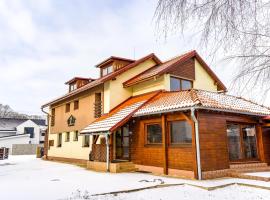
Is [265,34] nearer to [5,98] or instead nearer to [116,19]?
[116,19]

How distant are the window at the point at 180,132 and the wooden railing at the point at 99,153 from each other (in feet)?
14.8

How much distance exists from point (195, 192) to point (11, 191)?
6.20m

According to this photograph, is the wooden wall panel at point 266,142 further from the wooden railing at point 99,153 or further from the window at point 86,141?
the window at point 86,141

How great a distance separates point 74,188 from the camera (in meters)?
8.38

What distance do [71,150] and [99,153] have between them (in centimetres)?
625

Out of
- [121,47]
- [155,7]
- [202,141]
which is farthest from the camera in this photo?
[202,141]

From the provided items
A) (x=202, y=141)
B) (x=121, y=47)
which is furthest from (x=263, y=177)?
(x=121, y=47)

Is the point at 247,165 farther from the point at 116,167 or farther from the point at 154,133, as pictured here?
the point at 116,167

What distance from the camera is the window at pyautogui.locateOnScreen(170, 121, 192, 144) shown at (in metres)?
11.1

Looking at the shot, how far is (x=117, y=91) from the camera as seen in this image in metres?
16.6

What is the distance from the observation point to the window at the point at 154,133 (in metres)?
12.5

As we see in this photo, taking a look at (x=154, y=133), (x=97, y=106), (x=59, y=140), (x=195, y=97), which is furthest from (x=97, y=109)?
(x=195, y=97)

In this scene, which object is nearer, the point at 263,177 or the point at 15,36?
the point at 15,36

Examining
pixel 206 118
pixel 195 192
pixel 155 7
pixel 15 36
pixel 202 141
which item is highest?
pixel 15 36
